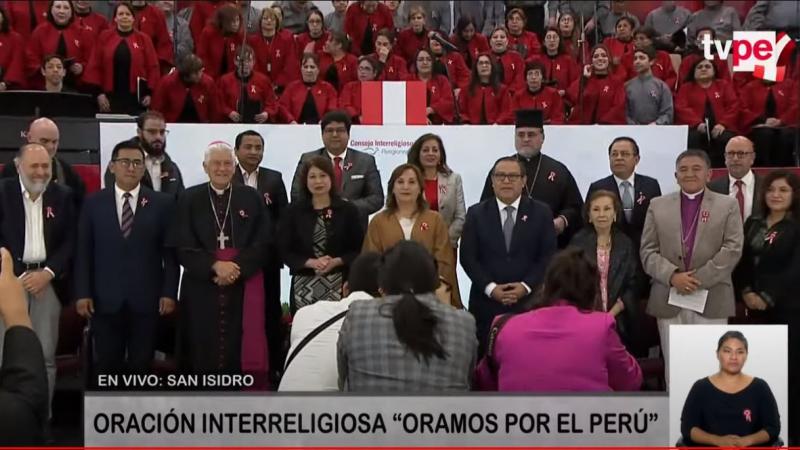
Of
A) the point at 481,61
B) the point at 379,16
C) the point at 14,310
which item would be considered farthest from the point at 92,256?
the point at 379,16

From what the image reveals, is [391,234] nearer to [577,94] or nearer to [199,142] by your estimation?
[199,142]

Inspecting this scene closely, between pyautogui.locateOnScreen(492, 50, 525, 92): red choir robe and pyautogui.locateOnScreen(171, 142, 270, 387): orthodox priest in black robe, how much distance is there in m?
6.23

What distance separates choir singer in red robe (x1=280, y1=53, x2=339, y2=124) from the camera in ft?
44.5

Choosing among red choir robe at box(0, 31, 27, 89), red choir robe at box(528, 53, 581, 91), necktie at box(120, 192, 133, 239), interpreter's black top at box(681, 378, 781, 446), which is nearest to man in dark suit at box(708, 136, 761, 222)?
interpreter's black top at box(681, 378, 781, 446)

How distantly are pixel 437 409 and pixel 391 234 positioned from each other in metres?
3.50

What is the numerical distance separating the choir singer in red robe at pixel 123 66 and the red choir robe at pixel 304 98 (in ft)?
4.51

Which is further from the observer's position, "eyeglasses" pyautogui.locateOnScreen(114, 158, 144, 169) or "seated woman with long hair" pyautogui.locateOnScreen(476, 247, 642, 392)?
"eyeglasses" pyautogui.locateOnScreen(114, 158, 144, 169)

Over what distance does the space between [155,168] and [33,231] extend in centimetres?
143

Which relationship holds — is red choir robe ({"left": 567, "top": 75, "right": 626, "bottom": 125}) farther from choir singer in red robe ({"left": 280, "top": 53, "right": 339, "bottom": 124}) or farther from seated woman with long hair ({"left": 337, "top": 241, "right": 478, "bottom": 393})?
seated woman with long hair ({"left": 337, "top": 241, "right": 478, "bottom": 393})

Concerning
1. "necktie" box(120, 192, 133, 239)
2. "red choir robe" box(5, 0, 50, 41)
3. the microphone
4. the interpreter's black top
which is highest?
"red choir robe" box(5, 0, 50, 41)

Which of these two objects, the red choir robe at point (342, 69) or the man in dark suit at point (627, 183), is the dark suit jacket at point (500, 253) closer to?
the man in dark suit at point (627, 183)

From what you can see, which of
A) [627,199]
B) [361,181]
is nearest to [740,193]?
[627,199]

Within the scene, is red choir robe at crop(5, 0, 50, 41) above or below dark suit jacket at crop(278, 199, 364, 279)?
above

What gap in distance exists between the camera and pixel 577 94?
14.5 m
